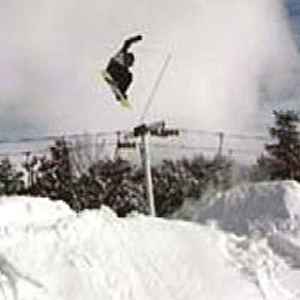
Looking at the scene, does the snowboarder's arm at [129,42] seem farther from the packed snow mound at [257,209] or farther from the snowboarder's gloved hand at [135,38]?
the packed snow mound at [257,209]

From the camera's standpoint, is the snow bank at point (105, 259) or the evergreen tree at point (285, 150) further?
the evergreen tree at point (285, 150)

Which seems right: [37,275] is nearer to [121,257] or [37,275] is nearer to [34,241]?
[34,241]

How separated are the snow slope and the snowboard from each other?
1.90 metres

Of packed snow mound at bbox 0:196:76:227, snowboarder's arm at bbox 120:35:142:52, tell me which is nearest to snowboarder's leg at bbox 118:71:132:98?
snowboarder's arm at bbox 120:35:142:52

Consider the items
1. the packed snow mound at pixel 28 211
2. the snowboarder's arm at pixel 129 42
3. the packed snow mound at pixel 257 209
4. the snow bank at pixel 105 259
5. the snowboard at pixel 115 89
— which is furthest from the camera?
the snowboarder's arm at pixel 129 42

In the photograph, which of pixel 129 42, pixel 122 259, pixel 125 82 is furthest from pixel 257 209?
pixel 129 42

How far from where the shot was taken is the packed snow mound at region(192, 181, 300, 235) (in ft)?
14.0

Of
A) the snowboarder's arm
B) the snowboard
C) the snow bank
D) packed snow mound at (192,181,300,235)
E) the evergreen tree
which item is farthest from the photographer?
the evergreen tree

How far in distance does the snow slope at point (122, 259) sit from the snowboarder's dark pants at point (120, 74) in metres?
2.06

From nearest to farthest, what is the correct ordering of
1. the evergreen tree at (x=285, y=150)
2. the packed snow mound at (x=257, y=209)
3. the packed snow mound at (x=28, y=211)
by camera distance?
the packed snow mound at (x=28, y=211) < the packed snow mound at (x=257, y=209) < the evergreen tree at (x=285, y=150)

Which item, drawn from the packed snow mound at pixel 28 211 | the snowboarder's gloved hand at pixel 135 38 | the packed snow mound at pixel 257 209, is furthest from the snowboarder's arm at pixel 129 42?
the packed snow mound at pixel 28 211

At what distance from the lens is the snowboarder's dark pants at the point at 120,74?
5465 mm

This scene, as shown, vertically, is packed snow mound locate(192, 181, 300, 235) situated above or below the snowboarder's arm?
below

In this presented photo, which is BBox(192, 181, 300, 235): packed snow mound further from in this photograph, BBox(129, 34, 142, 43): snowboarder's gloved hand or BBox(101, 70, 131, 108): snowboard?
BBox(129, 34, 142, 43): snowboarder's gloved hand
